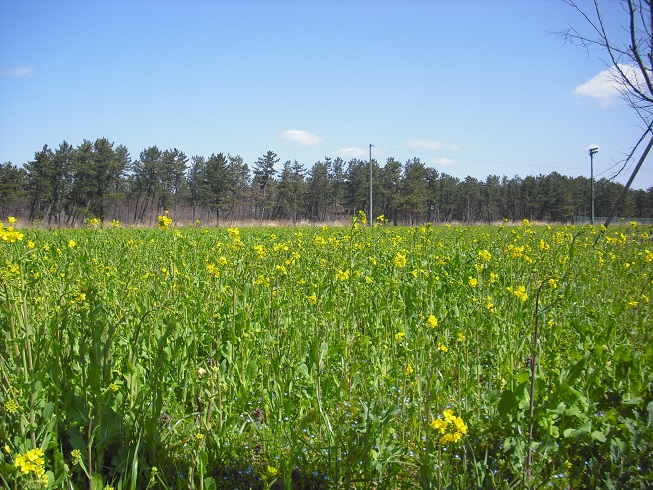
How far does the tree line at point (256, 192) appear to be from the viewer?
54.5 metres

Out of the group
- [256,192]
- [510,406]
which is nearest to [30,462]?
[510,406]

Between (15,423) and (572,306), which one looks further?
(572,306)

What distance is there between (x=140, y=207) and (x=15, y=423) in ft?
238

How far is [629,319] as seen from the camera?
175 inches

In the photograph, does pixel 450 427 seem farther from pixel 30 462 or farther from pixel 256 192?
pixel 256 192

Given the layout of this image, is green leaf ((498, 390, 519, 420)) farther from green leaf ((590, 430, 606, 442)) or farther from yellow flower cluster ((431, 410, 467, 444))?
yellow flower cluster ((431, 410, 467, 444))

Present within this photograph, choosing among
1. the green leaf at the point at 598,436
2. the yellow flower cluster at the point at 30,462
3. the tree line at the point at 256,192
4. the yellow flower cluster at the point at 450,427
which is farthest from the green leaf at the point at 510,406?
the tree line at the point at 256,192

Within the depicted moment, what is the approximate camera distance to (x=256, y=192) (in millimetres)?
75938

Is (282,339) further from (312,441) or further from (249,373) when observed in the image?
(312,441)

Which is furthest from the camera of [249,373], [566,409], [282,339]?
[282,339]

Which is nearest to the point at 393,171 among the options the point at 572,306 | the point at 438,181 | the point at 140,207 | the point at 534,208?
the point at 438,181

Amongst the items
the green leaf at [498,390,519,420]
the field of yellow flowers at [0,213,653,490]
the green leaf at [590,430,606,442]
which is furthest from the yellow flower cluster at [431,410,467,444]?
the green leaf at [590,430,606,442]

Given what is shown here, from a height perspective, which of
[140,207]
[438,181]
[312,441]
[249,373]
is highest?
[438,181]

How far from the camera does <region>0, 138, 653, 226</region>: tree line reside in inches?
2146
